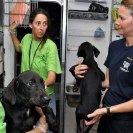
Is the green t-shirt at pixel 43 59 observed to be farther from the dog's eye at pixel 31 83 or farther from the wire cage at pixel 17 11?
the dog's eye at pixel 31 83

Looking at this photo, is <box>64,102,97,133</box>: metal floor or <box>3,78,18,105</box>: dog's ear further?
<box>64,102,97,133</box>: metal floor

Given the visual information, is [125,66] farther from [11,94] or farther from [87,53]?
[11,94]

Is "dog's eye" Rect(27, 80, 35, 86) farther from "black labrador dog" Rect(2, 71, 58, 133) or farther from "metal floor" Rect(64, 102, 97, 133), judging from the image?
"metal floor" Rect(64, 102, 97, 133)

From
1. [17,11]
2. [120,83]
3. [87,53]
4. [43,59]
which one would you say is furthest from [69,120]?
[120,83]

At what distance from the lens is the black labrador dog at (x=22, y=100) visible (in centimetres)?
158

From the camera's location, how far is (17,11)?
2.23 m

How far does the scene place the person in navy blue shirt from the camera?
1.45 metres

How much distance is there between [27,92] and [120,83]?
52cm

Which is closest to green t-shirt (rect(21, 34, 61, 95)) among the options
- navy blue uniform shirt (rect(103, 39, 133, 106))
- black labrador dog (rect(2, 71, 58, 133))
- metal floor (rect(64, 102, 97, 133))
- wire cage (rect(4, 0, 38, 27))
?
wire cage (rect(4, 0, 38, 27))

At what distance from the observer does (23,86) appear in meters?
1.60

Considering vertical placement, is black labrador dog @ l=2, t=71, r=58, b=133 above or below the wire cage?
below

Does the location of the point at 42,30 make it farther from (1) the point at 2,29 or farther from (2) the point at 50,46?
(1) the point at 2,29

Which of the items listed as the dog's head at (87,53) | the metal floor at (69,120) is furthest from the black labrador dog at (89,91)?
the metal floor at (69,120)

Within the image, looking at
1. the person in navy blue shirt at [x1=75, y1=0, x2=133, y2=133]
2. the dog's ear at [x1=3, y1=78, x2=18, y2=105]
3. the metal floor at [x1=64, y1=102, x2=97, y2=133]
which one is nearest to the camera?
the person in navy blue shirt at [x1=75, y1=0, x2=133, y2=133]
